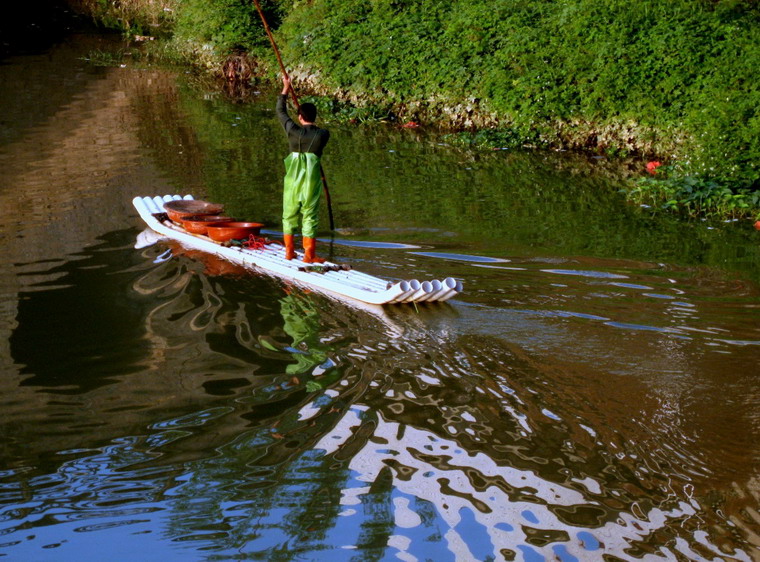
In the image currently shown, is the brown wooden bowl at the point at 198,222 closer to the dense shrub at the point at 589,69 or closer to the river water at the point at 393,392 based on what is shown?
the river water at the point at 393,392

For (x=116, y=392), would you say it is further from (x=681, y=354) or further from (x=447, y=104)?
(x=447, y=104)

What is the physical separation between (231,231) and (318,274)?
148 cm

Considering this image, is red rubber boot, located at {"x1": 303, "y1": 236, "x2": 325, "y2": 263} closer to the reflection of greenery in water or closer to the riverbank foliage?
the reflection of greenery in water

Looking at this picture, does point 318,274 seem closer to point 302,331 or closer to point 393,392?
point 302,331

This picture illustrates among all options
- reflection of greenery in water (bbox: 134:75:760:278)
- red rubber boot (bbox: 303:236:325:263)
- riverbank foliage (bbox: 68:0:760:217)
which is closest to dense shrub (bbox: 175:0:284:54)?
riverbank foliage (bbox: 68:0:760:217)

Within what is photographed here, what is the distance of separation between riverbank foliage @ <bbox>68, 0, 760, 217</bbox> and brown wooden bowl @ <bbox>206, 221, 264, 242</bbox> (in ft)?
18.8

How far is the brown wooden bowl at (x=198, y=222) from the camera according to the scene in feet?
31.4

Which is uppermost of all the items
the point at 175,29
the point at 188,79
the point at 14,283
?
the point at 175,29

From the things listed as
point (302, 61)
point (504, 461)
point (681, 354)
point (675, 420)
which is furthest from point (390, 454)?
point (302, 61)

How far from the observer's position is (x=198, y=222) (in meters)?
9.59

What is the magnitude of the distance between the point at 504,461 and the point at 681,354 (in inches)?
81.6

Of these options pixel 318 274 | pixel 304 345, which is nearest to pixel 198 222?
pixel 318 274

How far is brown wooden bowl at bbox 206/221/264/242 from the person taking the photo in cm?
930

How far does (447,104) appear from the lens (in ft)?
52.1
